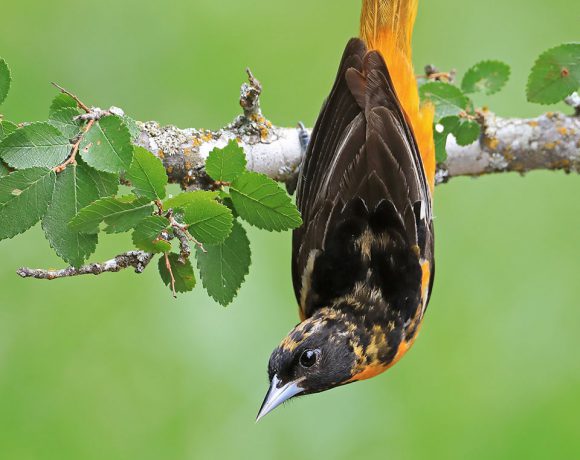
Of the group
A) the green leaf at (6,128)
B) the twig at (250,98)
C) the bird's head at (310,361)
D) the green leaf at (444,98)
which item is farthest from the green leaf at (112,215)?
the green leaf at (444,98)

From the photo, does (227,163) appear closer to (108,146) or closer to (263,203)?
(263,203)

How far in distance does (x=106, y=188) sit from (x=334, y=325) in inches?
47.3

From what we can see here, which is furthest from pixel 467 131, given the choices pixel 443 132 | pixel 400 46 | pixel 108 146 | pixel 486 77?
pixel 108 146

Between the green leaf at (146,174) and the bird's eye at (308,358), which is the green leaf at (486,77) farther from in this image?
the green leaf at (146,174)

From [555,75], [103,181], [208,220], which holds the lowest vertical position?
[208,220]

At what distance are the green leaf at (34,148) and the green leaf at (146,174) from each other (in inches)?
7.7

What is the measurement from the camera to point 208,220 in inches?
120

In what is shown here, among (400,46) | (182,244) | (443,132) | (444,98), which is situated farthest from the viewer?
(400,46)

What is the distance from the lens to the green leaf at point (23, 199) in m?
2.95

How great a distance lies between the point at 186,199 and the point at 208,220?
88mm

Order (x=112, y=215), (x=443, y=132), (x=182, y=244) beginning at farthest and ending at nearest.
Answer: (x=443, y=132) → (x=182, y=244) → (x=112, y=215)

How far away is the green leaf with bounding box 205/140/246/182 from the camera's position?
3.17 m

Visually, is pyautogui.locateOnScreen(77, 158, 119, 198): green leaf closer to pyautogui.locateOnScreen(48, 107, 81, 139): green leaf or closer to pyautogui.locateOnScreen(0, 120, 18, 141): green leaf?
pyautogui.locateOnScreen(48, 107, 81, 139): green leaf

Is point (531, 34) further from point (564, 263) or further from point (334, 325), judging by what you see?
point (334, 325)
